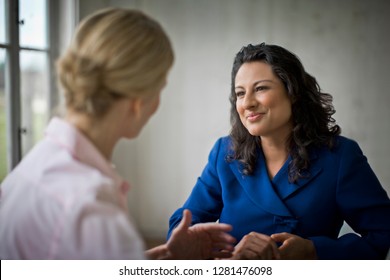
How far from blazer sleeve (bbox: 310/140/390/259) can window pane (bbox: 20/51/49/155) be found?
0.67 m

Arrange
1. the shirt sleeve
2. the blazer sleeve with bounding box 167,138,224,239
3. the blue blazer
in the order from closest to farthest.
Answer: the shirt sleeve, the blue blazer, the blazer sleeve with bounding box 167,138,224,239

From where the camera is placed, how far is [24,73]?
964mm

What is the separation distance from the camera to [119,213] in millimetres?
520

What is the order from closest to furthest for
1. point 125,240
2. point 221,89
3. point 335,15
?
point 125,240
point 335,15
point 221,89

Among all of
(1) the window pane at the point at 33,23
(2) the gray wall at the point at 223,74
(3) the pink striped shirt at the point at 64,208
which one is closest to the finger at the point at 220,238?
(2) the gray wall at the point at 223,74

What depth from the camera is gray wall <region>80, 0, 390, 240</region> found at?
98cm

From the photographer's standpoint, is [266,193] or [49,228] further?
[266,193]

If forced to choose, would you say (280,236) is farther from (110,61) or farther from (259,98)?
(110,61)

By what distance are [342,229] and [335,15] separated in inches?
21.0

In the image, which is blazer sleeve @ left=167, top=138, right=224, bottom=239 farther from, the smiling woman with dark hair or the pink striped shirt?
the pink striped shirt

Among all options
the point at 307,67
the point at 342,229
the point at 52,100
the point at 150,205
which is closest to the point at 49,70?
the point at 52,100

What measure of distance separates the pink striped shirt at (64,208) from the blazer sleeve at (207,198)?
0.51 meters

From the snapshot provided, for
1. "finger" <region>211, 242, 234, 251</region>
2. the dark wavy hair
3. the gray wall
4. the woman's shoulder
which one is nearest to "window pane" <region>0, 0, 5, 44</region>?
the gray wall

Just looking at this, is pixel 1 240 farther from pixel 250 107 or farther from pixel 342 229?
pixel 342 229
